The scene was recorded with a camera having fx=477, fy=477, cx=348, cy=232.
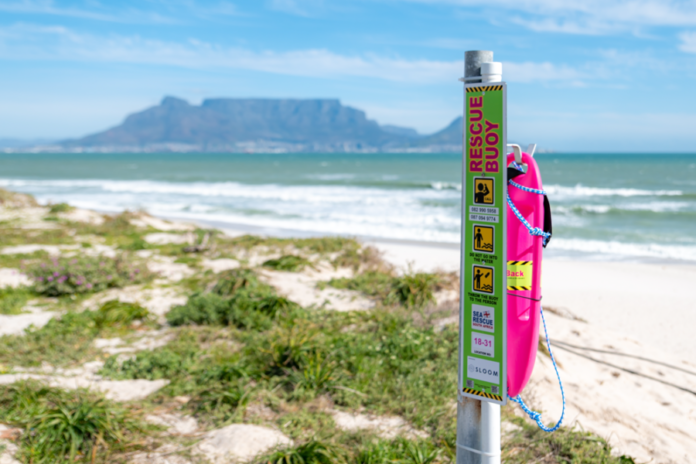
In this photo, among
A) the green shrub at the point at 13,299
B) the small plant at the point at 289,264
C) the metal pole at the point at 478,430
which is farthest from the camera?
the small plant at the point at 289,264

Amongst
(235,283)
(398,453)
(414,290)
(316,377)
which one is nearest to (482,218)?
(398,453)

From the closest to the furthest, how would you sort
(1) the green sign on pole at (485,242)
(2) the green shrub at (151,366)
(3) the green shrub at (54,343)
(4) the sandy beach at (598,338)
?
(1) the green sign on pole at (485,242) < (4) the sandy beach at (598,338) < (2) the green shrub at (151,366) < (3) the green shrub at (54,343)

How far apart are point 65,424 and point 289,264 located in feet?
16.5

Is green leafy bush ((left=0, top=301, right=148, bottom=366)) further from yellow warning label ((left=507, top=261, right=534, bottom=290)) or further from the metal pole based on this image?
yellow warning label ((left=507, top=261, right=534, bottom=290))

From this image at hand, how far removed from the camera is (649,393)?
13.8 feet

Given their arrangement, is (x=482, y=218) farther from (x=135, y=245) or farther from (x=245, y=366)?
(x=135, y=245)

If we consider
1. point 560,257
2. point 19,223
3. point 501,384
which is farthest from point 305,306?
point 19,223

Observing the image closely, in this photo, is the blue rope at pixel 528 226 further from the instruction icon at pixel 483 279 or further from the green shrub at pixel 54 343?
the green shrub at pixel 54 343

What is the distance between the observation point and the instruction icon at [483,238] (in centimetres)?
177

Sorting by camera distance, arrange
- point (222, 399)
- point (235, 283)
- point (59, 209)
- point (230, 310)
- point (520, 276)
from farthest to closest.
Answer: point (59, 209) → point (235, 283) → point (230, 310) → point (222, 399) → point (520, 276)

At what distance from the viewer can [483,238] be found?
5.89 feet

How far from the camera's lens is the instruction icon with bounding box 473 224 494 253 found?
5.82ft

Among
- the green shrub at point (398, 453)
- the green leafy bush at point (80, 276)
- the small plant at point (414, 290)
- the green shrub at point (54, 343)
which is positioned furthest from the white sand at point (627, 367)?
the green leafy bush at point (80, 276)

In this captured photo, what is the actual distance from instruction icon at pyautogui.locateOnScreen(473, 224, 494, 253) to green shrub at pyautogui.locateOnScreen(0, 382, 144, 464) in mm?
2682
